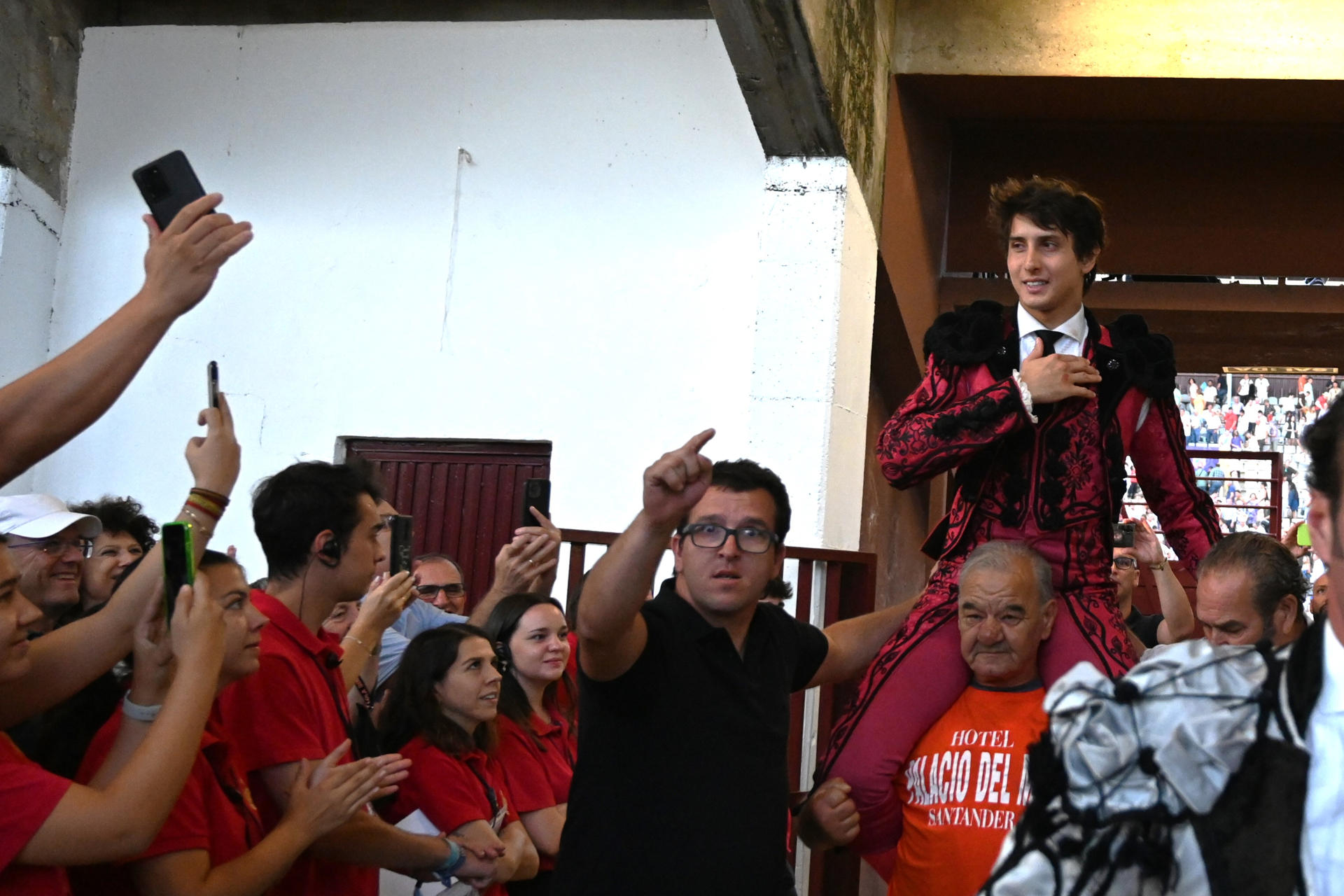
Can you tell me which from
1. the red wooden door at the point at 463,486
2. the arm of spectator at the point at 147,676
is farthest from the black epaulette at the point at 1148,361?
the red wooden door at the point at 463,486

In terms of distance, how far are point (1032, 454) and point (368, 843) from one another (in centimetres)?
160

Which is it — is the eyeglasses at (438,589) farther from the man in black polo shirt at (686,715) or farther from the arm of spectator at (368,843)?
the man in black polo shirt at (686,715)

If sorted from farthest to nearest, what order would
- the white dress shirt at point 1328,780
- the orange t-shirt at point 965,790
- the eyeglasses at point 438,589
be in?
1. the eyeglasses at point 438,589
2. the orange t-shirt at point 965,790
3. the white dress shirt at point 1328,780

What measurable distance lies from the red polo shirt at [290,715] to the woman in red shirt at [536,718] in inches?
Answer: 25.1

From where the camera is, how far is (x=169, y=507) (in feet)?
23.7

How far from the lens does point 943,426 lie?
299 cm

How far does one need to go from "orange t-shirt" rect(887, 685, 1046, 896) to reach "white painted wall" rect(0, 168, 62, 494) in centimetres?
547

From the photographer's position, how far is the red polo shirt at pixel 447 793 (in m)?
3.19

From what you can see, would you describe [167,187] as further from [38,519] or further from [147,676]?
[38,519]

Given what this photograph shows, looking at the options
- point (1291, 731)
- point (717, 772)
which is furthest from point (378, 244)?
point (1291, 731)

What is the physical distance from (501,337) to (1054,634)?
14.6 feet

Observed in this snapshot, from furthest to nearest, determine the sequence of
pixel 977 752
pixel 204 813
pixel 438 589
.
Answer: pixel 438 589 → pixel 977 752 → pixel 204 813

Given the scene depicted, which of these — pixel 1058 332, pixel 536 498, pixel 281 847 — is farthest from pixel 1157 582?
pixel 281 847

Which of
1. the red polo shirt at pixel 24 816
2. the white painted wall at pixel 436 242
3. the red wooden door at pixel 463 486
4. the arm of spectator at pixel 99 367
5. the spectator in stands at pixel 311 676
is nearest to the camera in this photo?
the red polo shirt at pixel 24 816
